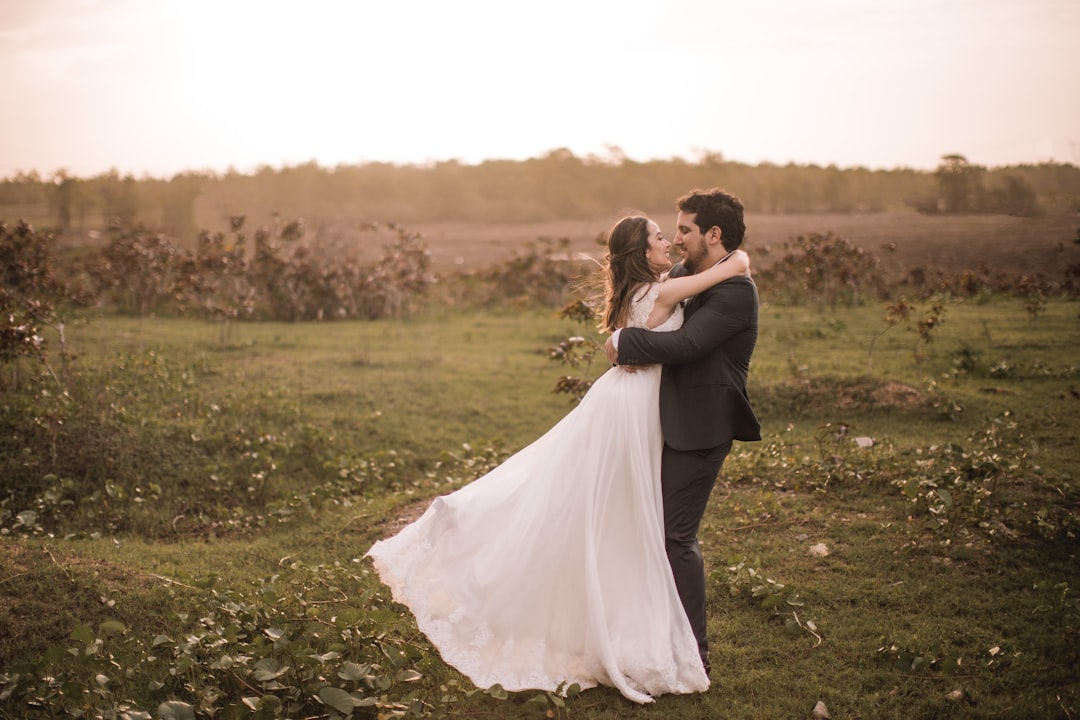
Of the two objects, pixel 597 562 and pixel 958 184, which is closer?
pixel 597 562

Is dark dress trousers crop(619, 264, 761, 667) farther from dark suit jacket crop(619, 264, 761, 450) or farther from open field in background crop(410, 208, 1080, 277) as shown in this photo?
open field in background crop(410, 208, 1080, 277)

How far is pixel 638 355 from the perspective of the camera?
158 inches

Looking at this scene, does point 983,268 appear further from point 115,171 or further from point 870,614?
point 115,171

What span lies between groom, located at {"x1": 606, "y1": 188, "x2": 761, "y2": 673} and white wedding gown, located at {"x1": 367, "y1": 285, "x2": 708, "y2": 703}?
0.10 metres

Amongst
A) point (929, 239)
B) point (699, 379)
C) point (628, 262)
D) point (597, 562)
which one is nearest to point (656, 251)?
point (628, 262)

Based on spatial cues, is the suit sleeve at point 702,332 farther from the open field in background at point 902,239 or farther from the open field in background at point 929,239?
the open field in background at point 929,239

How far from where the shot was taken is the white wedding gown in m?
4.03

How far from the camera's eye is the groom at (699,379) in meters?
3.98

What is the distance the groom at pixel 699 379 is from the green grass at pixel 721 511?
819mm

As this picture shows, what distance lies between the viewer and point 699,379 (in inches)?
161

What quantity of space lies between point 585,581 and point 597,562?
0.15 m

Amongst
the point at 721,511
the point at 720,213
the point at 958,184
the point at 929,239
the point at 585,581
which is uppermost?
the point at 958,184

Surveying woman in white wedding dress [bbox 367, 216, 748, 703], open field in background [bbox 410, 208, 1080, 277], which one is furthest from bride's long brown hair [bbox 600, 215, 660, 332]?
open field in background [bbox 410, 208, 1080, 277]

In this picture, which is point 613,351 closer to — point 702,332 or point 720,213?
point 702,332
